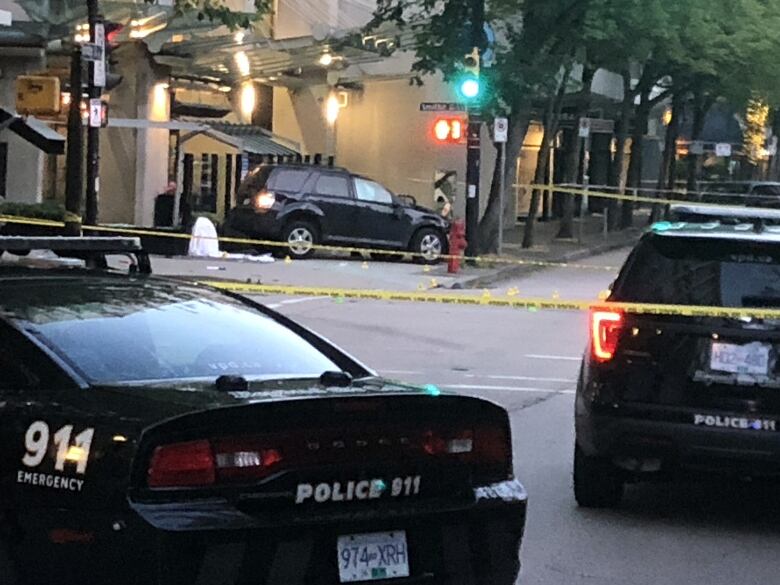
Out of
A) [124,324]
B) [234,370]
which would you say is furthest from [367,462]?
[124,324]

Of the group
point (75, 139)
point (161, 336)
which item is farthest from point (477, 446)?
point (75, 139)

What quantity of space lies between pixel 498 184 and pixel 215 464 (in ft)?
83.7

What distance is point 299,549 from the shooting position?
4957 mm

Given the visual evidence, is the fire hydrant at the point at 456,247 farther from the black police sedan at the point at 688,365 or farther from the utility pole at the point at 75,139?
the black police sedan at the point at 688,365

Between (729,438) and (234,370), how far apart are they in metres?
3.37

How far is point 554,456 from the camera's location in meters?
10.5

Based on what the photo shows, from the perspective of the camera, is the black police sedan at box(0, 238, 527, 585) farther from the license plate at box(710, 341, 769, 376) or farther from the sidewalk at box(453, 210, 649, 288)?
the sidewalk at box(453, 210, 649, 288)

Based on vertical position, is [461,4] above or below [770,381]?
above

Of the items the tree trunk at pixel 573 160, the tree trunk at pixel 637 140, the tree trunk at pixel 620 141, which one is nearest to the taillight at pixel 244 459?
the tree trunk at pixel 573 160

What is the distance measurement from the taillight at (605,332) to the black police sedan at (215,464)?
2.63m

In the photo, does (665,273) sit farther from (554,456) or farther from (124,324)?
(124,324)

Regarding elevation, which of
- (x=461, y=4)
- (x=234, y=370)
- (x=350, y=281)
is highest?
(x=461, y=4)

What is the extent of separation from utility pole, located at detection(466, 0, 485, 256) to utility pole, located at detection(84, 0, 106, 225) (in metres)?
7.65

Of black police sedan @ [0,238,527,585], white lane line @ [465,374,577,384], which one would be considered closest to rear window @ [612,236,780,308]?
black police sedan @ [0,238,527,585]
